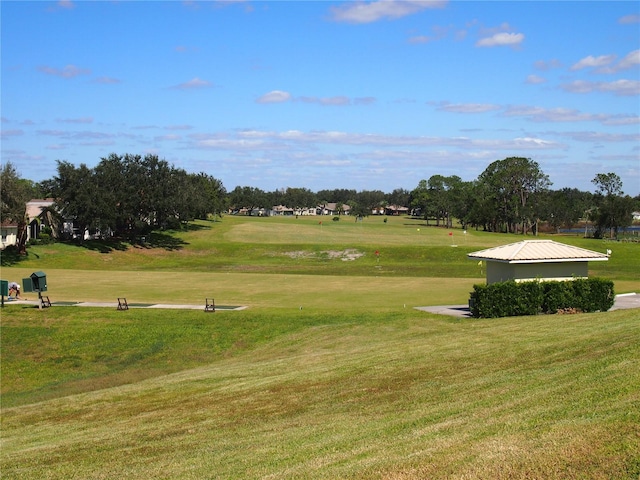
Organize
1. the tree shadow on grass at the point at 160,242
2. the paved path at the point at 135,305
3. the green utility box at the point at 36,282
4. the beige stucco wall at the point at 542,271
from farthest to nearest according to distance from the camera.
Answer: the tree shadow on grass at the point at 160,242, the green utility box at the point at 36,282, the paved path at the point at 135,305, the beige stucco wall at the point at 542,271

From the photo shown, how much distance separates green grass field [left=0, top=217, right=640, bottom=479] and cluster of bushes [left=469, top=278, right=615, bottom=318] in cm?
252

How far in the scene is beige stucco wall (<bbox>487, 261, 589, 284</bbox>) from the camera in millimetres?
35688

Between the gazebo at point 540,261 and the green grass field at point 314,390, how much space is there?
4.87 m

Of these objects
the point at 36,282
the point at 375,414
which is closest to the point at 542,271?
the point at 375,414

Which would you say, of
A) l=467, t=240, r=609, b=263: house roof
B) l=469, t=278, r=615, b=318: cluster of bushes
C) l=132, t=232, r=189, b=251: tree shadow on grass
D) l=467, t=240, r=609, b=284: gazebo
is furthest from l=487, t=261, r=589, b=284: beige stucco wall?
l=132, t=232, r=189, b=251: tree shadow on grass

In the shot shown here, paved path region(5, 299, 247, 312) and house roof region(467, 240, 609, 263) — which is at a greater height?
house roof region(467, 240, 609, 263)

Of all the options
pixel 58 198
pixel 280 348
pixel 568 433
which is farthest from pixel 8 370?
pixel 58 198

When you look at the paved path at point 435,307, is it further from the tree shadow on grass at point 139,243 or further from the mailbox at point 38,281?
the tree shadow on grass at point 139,243

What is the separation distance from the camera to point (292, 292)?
1914 inches

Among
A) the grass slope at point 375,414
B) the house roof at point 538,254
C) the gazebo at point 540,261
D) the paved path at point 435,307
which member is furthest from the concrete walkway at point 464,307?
the grass slope at point 375,414

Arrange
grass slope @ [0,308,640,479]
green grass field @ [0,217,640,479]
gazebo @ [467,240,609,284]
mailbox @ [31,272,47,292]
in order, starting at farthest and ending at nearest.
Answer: mailbox @ [31,272,47,292], gazebo @ [467,240,609,284], green grass field @ [0,217,640,479], grass slope @ [0,308,640,479]

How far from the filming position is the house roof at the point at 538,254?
116 ft

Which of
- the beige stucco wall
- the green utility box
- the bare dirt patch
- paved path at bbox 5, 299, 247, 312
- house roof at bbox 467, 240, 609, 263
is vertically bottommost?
paved path at bbox 5, 299, 247, 312

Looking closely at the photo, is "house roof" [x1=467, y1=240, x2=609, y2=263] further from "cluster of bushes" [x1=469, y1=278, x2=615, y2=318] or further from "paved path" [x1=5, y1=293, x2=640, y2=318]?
"paved path" [x1=5, y1=293, x2=640, y2=318]
